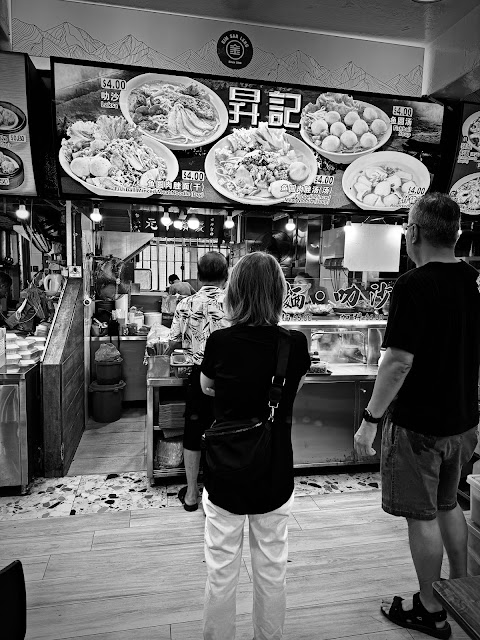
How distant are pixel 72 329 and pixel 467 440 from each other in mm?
3478

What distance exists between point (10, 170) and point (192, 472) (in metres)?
2.71

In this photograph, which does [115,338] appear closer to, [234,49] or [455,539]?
[234,49]

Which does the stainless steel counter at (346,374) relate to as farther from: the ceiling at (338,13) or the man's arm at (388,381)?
the ceiling at (338,13)

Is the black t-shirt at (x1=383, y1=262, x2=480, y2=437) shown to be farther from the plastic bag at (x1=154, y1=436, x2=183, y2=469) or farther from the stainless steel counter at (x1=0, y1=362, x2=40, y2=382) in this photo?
the stainless steel counter at (x1=0, y1=362, x2=40, y2=382)

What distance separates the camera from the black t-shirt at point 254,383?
5.95 feet

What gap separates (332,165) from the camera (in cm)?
425

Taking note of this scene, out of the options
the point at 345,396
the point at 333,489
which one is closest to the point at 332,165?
the point at 345,396

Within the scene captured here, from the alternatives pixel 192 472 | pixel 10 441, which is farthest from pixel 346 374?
pixel 10 441

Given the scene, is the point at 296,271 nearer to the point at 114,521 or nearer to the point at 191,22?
the point at 191,22

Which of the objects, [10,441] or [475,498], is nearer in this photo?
[475,498]

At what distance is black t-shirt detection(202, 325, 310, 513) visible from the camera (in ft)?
5.95

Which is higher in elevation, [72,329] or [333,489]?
[72,329]

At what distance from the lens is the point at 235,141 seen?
3986 mm

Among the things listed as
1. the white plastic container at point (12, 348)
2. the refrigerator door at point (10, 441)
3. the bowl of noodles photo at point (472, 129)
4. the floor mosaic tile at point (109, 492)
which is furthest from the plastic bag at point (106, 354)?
the bowl of noodles photo at point (472, 129)
